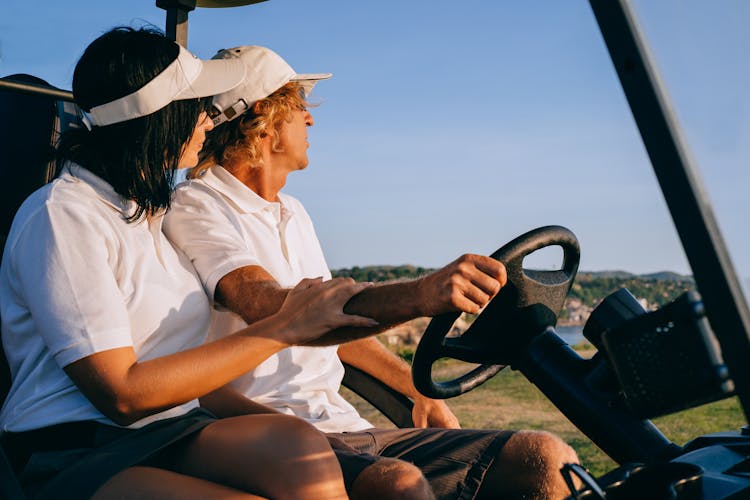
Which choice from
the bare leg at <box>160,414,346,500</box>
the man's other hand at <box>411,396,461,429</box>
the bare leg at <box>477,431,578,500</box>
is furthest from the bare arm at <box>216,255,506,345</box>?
the man's other hand at <box>411,396,461,429</box>

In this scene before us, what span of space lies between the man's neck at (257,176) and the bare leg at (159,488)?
3.53ft

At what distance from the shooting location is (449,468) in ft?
6.07

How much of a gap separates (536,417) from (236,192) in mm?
4015

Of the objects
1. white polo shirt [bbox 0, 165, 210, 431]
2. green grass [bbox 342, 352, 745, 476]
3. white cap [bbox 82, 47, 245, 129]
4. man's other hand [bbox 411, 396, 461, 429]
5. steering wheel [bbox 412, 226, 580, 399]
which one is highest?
white cap [bbox 82, 47, 245, 129]

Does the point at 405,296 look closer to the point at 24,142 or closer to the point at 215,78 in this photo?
the point at 215,78

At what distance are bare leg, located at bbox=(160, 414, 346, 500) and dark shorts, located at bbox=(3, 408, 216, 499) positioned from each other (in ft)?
0.16

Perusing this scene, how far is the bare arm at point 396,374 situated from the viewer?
223 centimetres

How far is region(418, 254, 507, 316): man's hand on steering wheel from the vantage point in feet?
4.78

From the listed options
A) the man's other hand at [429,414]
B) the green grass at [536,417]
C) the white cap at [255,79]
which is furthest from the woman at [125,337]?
the green grass at [536,417]

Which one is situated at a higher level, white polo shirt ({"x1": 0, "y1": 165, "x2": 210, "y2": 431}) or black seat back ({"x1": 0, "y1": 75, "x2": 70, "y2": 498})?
black seat back ({"x1": 0, "y1": 75, "x2": 70, "y2": 498})

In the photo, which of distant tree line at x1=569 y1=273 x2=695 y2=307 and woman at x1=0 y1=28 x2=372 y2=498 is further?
woman at x1=0 y1=28 x2=372 y2=498

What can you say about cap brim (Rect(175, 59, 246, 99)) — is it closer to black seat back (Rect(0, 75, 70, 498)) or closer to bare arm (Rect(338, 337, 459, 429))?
black seat back (Rect(0, 75, 70, 498))

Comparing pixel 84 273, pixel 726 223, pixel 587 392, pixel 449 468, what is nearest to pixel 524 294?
pixel 587 392

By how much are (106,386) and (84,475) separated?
0.14 meters
